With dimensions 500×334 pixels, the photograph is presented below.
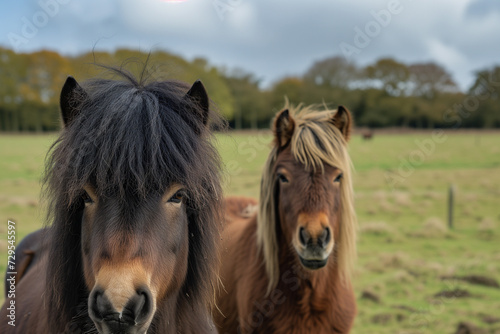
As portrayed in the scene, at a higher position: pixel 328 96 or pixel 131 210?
pixel 328 96

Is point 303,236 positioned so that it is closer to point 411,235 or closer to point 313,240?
point 313,240

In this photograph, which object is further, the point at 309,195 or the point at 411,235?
the point at 411,235

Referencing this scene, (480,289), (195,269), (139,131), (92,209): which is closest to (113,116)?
(139,131)

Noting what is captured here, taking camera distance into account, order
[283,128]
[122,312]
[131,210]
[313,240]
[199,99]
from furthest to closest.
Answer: [283,128] < [313,240] < [199,99] < [131,210] < [122,312]

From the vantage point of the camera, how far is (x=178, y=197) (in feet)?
6.15

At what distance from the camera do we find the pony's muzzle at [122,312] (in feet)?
4.78

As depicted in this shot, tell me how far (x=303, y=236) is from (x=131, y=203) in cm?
182

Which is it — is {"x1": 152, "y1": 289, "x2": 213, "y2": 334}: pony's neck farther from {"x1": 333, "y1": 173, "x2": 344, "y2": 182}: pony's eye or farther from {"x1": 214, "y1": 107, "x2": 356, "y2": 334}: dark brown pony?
{"x1": 333, "y1": 173, "x2": 344, "y2": 182}: pony's eye

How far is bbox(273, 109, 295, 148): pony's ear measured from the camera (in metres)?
3.67

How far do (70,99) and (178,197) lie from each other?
2.32 ft

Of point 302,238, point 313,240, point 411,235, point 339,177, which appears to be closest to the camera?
point 313,240

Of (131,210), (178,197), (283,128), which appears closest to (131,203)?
(131,210)

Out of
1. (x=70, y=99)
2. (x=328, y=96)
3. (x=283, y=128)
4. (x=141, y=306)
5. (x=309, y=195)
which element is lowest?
(x=141, y=306)

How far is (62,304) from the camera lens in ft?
6.28
